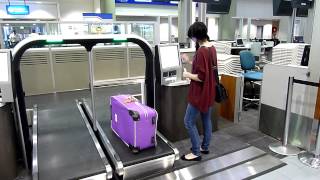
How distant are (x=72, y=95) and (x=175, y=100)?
295cm

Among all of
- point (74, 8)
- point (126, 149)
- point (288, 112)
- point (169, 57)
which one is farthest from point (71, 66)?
point (74, 8)

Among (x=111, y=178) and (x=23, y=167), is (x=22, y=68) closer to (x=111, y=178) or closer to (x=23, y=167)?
(x=23, y=167)

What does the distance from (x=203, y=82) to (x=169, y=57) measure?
3.45ft

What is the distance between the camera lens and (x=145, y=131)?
299cm

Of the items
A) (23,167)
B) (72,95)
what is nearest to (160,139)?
(23,167)

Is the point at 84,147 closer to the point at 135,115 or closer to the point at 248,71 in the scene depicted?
the point at 135,115

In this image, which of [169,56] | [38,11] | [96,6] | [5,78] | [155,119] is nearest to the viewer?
[5,78]

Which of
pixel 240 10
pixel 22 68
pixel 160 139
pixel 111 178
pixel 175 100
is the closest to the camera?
pixel 111 178

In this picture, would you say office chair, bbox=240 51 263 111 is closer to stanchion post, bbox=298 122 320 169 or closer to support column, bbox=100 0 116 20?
stanchion post, bbox=298 122 320 169

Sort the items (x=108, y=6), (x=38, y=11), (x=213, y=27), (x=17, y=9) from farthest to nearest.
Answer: (x=213, y=27), (x=108, y=6), (x=38, y=11), (x=17, y=9)

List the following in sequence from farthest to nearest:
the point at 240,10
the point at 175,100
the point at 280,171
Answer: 1. the point at 240,10
2. the point at 175,100
3. the point at 280,171

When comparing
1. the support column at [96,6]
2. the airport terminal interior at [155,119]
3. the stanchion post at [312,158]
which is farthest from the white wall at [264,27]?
the stanchion post at [312,158]

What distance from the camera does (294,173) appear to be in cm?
291

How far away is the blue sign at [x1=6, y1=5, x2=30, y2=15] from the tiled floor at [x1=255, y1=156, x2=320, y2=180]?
31.8 feet
